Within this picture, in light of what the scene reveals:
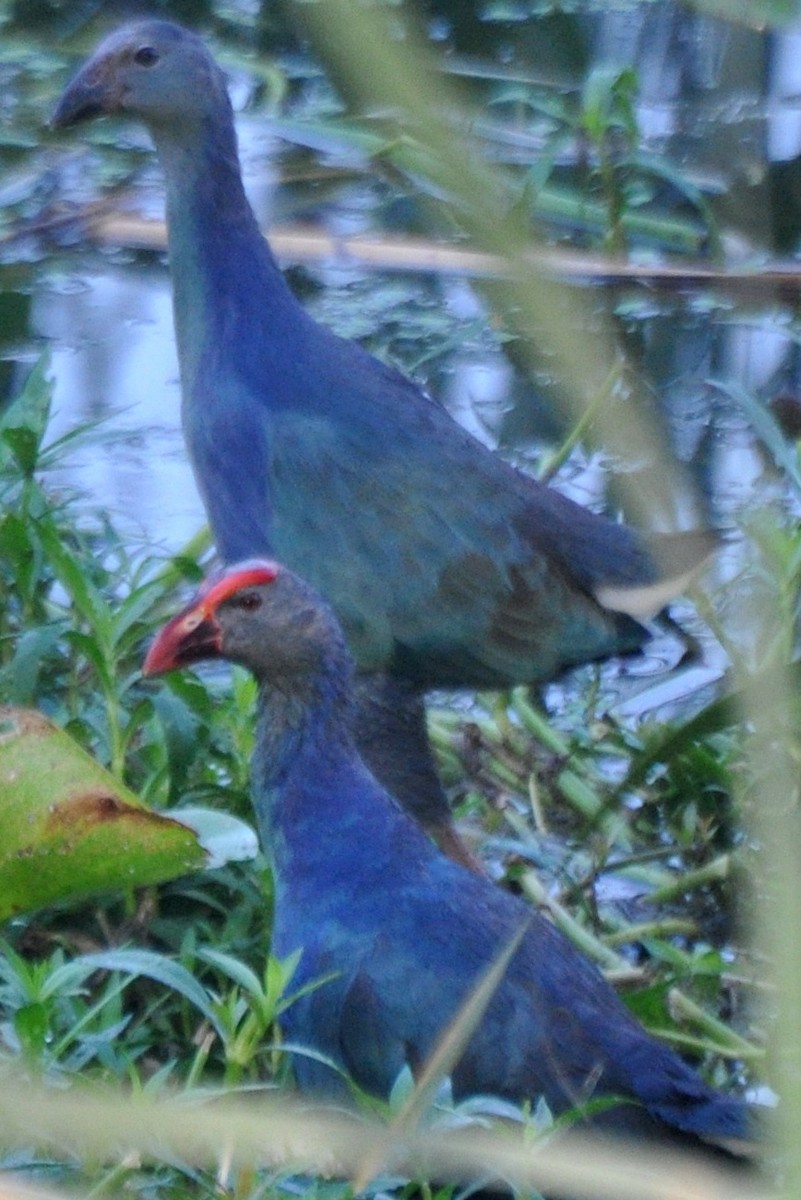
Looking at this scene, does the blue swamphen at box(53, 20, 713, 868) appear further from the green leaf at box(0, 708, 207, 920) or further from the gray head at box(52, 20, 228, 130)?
the green leaf at box(0, 708, 207, 920)

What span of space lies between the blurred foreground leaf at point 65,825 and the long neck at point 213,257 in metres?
0.76

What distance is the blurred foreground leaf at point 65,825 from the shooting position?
2.02m

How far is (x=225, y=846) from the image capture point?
2180 mm

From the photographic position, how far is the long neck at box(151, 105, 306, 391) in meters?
2.65

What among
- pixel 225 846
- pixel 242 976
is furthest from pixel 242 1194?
pixel 225 846

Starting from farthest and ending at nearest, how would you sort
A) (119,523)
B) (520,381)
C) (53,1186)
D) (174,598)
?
(520,381) → (119,523) → (174,598) → (53,1186)

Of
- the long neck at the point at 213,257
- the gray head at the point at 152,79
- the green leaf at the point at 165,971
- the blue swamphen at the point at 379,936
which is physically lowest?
the blue swamphen at the point at 379,936

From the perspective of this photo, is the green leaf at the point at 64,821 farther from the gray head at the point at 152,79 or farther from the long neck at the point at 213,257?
the gray head at the point at 152,79

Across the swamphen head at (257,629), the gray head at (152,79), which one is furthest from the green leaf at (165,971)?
the gray head at (152,79)

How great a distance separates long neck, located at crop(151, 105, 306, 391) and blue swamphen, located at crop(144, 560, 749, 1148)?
58cm

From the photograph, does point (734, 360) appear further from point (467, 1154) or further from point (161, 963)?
point (467, 1154)

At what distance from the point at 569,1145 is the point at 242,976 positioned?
30 cm

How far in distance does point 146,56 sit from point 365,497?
688mm

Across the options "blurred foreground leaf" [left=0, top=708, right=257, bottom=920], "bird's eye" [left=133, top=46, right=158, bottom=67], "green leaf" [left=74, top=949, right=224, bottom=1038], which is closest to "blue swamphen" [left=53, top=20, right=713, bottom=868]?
"bird's eye" [left=133, top=46, right=158, bottom=67]
